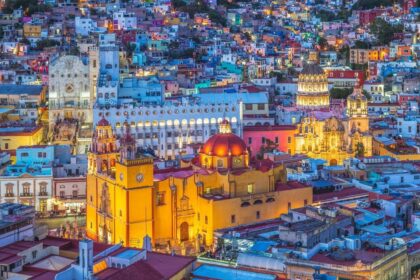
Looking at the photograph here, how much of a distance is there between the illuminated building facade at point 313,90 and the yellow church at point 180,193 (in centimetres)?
1908

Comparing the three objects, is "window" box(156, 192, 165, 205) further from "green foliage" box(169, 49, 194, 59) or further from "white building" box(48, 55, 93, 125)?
"green foliage" box(169, 49, 194, 59)

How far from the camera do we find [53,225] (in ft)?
127

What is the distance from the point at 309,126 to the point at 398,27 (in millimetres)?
50402

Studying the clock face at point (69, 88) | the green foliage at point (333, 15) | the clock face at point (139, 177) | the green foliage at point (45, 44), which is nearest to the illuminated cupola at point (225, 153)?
the clock face at point (139, 177)

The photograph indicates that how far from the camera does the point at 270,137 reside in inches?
2076

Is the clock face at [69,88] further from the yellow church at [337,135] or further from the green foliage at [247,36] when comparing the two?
the green foliage at [247,36]

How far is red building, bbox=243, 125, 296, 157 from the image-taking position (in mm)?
52625

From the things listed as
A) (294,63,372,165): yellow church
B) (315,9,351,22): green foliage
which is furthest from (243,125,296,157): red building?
(315,9,351,22): green foliage

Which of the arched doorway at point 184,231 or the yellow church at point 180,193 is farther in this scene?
the arched doorway at point 184,231

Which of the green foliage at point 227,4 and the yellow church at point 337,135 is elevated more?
the green foliage at point 227,4

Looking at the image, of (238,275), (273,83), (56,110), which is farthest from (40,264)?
(273,83)

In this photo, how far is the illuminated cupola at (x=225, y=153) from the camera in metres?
36.9

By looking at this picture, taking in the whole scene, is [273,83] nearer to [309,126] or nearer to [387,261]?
[309,126]

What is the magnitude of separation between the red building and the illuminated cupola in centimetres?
1489
